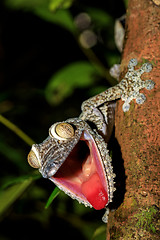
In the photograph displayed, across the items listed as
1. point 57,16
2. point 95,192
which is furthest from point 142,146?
point 57,16

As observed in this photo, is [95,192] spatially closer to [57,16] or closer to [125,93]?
[125,93]

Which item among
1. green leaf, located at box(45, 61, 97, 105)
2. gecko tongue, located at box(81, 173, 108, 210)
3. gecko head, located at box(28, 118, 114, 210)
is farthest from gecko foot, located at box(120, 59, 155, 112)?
green leaf, located at box(45, 61, 97, 105)

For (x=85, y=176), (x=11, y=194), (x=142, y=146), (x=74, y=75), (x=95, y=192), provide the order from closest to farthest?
(x=142, y=146) < (x=95, y=192) < (x=85, y=176) < (x=11, y=194) < (x=74, y=75)

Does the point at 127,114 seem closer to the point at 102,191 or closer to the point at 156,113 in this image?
the point at 156,113

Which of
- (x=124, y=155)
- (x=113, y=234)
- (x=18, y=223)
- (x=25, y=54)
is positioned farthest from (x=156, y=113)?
(x=25, y=54)

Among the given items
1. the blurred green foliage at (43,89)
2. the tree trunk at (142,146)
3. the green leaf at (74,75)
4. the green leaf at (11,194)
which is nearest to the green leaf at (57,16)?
the blurred green foliage at (43,89)

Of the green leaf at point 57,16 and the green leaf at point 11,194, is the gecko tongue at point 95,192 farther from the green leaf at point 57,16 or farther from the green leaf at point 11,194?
the green leaf at point 57,16

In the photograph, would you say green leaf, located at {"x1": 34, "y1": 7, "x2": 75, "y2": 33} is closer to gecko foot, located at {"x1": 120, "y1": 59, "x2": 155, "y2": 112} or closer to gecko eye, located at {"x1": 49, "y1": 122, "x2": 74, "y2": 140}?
gecko foot, located at {"x1": 120, "y1": 59, "x2": 155, "y2": 112}
